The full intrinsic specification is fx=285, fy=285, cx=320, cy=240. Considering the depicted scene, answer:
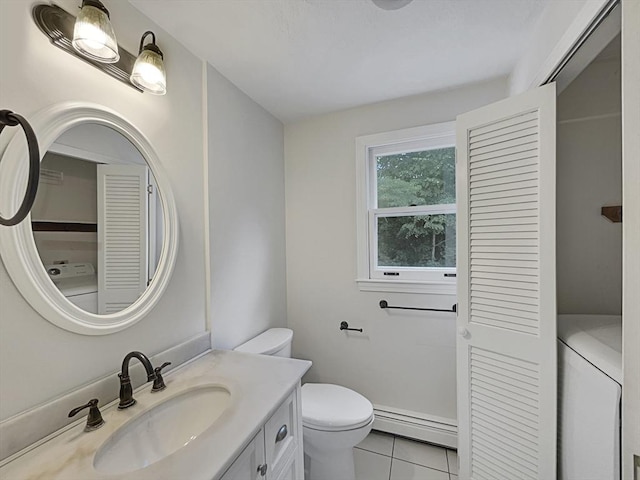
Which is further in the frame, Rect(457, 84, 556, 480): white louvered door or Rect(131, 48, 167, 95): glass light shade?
Rect(457, 84, 556, 480): white louvered door

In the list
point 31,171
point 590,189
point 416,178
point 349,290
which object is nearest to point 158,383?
point 31,171

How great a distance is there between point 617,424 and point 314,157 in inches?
79.9

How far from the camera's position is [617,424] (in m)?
0.82

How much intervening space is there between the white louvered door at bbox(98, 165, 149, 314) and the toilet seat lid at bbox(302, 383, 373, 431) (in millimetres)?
1079

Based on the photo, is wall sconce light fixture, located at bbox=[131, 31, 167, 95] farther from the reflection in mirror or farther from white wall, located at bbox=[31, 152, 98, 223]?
white wall, located at bbox=[31, 152, 98, 223]

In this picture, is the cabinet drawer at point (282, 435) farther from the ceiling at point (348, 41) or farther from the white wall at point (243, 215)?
the ceiling at point (348, 41)

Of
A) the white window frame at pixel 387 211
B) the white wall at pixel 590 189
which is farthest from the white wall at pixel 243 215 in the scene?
the white wall at pixel 590 189

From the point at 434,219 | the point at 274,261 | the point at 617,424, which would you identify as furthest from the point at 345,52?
the point at 617,424

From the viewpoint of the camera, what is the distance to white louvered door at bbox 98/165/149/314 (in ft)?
3.44

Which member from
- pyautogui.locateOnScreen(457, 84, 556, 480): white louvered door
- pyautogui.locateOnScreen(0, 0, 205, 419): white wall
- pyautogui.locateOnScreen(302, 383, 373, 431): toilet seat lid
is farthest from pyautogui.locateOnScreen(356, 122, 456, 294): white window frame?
pyautogui.locateOnScreen(0, 0, 205, 419): white wall

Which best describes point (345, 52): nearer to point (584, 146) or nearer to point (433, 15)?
point (433, 15)

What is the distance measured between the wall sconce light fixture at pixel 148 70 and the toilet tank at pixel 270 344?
1.33 metres

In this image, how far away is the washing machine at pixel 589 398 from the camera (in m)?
0.85

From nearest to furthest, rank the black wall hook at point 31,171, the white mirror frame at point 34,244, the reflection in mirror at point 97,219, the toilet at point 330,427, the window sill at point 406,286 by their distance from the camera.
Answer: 1. the black wall hook at point 31,171
2. the white mirror frame at point 34,244
3. the reflection in mirror at point 97,219
4. the toilet at point 330,427
5. the window sill at point 406,286
